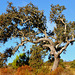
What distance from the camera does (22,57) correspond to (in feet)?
99.6

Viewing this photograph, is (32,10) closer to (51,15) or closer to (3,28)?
(51,15)

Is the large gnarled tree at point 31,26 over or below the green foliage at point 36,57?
over

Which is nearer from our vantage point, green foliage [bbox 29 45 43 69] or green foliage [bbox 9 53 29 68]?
green foliage [bbox 29 45 43 69]

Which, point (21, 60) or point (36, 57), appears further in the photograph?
point (21, 60)

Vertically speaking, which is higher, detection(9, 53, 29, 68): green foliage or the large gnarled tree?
the large gnarled tree

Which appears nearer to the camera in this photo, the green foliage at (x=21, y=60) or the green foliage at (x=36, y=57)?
the green foliage at (x=36, y=57)

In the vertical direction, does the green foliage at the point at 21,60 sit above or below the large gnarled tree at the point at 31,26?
below

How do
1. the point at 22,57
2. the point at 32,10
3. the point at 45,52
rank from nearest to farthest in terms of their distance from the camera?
the point at 32,10 → the point at 45,52 → the point at 22,57

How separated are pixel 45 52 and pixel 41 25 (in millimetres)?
5239

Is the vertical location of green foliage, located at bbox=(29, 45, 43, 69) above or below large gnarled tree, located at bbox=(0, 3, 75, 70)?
below

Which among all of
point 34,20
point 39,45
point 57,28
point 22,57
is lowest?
point 22,57

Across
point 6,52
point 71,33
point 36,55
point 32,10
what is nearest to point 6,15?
point 32,10

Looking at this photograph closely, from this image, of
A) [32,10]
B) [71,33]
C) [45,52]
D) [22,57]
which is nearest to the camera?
[71,33]

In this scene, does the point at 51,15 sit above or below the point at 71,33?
above
